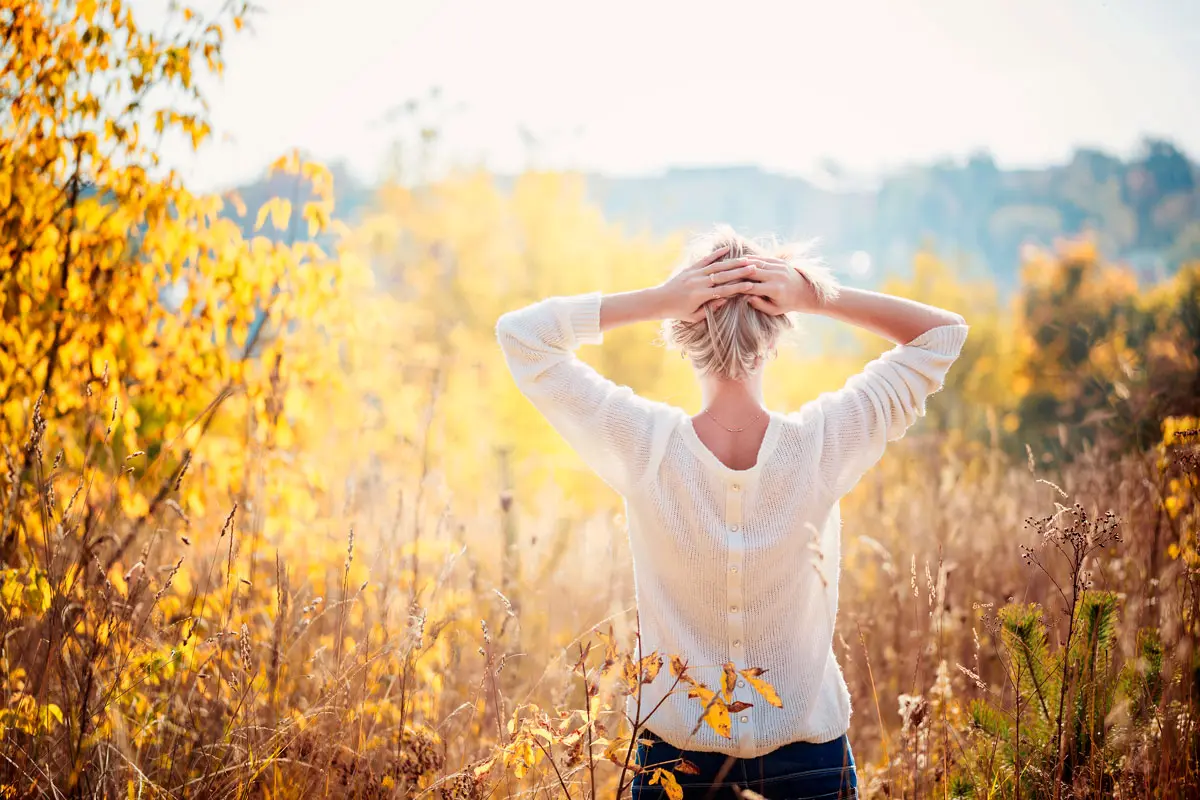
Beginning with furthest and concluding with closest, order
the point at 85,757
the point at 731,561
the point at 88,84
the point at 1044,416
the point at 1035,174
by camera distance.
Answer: the point at 1035,174 < the point at 1044,416 < the point at 88,84 < the point at 85,757 < the point at 731,561

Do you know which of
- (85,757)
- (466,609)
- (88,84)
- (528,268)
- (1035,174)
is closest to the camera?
(85,757)

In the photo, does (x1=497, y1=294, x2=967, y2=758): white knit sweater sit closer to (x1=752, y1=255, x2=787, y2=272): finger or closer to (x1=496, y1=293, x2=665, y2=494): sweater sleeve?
(x1=496, y1=293, x2=665, y2=494): sweater sleeve

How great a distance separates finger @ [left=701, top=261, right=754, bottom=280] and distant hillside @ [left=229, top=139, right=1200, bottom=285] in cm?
13227

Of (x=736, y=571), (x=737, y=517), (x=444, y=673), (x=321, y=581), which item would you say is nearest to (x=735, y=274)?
(x=737, y=517)

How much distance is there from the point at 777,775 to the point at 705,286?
1.01 meters

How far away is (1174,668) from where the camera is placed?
178 centimetres

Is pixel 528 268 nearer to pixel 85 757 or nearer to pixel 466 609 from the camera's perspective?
pixel 466 609

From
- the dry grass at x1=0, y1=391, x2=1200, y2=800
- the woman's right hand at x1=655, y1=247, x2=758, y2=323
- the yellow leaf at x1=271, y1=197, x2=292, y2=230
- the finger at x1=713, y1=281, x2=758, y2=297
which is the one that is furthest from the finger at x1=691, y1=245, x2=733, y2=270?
the yellow leaf at x1=271, y1=197, x2=292, y2=230

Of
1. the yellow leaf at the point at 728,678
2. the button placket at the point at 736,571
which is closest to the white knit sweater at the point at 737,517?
the button placket at the point at 736,571

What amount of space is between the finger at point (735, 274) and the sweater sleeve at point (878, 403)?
0.30 meters

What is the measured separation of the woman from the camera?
1.59 m

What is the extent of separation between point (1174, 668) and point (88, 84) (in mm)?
3463

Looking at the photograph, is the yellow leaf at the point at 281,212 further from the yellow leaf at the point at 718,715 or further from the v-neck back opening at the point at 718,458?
the yellow leaf at the point at 718,715

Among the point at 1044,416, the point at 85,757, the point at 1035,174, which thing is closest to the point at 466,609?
the point at 85,757
